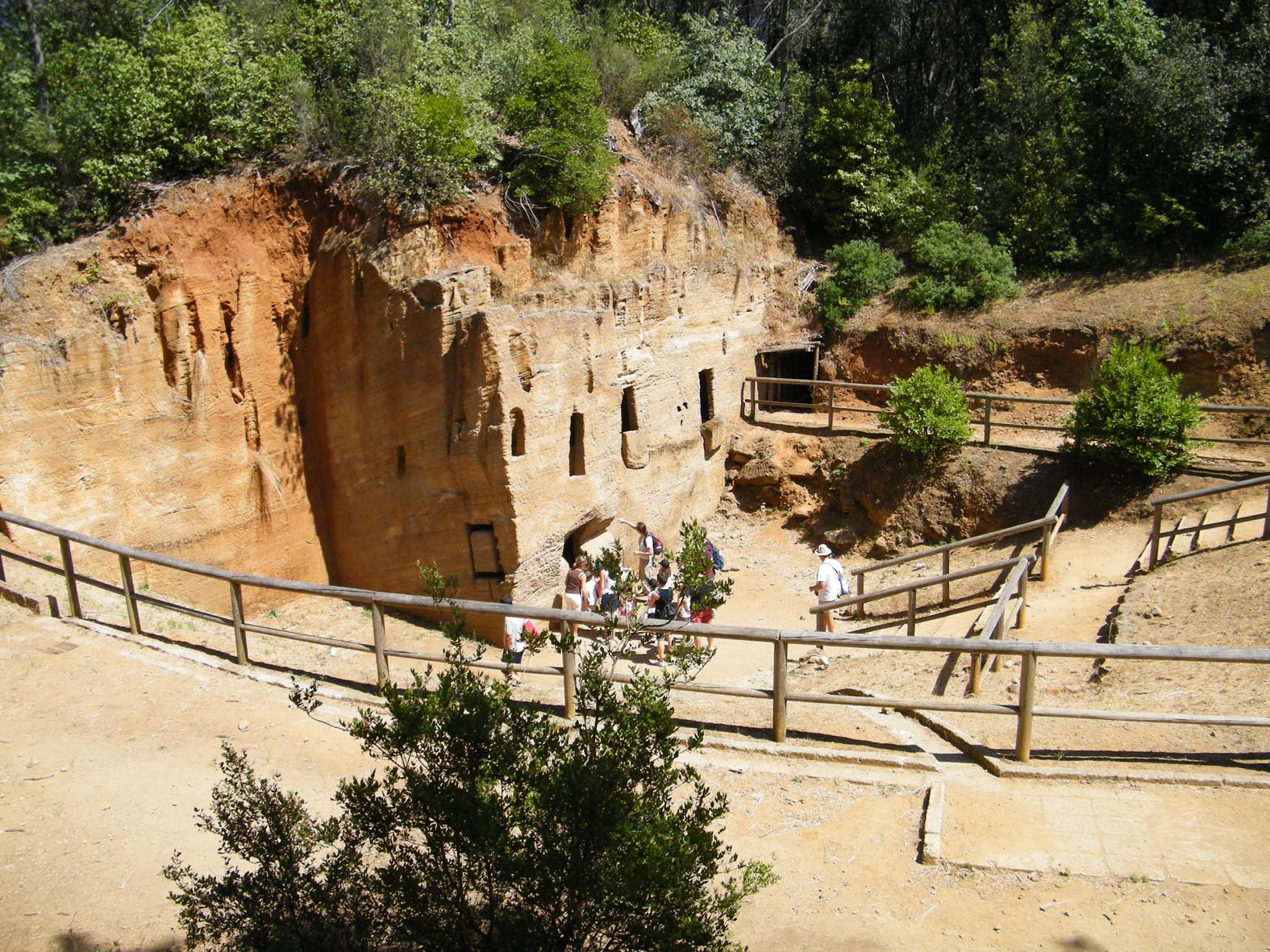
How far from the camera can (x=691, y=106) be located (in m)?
21.3

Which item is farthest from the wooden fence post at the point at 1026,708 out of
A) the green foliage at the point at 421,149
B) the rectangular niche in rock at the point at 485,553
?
the green foliage at the point at 421,149

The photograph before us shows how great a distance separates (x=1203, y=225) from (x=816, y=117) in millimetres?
8316

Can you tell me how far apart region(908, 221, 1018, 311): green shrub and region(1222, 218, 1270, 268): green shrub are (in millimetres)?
3722

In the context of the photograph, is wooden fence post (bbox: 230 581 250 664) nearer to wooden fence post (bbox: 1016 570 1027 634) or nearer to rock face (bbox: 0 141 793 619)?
rock face (bbox: 0 141 793 619)

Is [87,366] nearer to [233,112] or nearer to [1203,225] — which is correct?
[233,112]

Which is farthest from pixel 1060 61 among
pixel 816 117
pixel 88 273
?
pixel 88 273

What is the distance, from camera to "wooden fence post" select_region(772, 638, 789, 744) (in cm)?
663

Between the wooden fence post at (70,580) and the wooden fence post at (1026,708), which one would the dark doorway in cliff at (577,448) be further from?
the wooden fence post at (1026,708)

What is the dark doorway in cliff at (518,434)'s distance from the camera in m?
12.8

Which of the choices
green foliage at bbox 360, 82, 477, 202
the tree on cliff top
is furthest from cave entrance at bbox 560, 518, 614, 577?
the tree on cliff top

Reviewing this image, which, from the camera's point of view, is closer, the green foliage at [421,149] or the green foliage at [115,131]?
the green foliage at [421,149]

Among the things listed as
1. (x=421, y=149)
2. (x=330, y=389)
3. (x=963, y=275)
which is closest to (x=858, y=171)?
(x=963, y=275)

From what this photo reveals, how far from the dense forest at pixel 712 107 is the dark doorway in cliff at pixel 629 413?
3.00 metres

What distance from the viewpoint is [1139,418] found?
14289 millimetres
